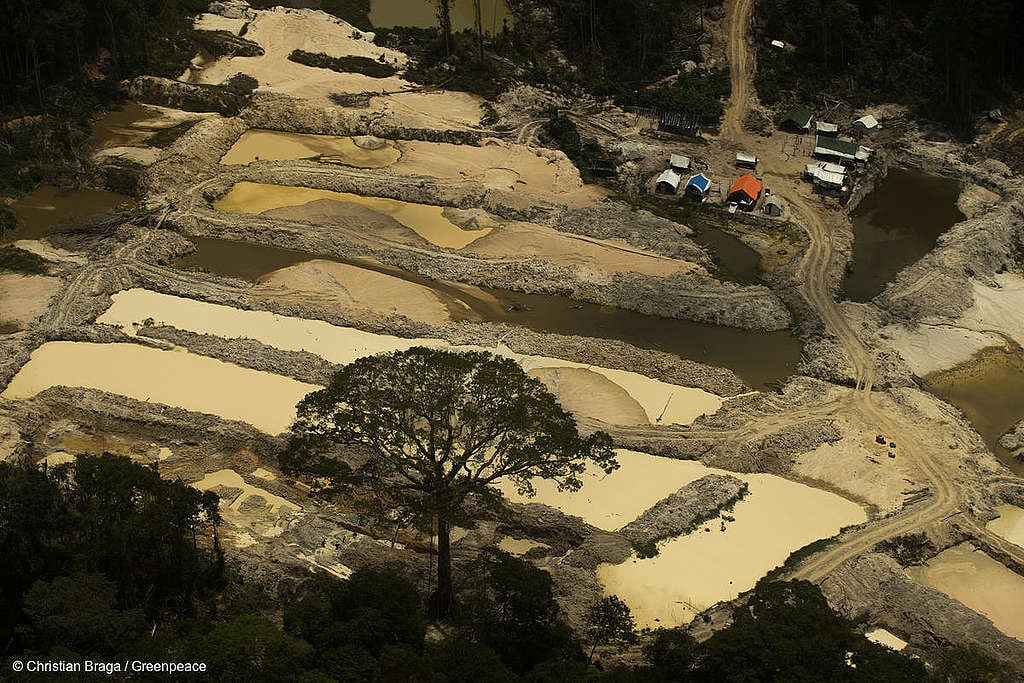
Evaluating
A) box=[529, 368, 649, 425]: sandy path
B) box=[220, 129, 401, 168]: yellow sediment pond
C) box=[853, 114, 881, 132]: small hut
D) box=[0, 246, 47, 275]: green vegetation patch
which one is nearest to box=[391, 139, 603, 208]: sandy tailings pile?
box=[220, 129, 401, 168]: yellow sediment pond

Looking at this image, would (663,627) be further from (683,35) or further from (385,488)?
(683,35)

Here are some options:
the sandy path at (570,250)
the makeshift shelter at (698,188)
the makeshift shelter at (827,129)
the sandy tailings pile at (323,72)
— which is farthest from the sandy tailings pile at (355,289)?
the makeshift shelter at (827,129)

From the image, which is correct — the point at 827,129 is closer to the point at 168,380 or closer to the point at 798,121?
the point at 798,121

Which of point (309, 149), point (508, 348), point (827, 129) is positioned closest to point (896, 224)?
point (827, 129)

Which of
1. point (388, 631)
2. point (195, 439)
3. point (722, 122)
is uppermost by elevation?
point (722, 122)

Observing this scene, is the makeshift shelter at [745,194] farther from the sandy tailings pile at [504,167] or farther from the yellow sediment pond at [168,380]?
the yellow sediment pond at [168,380]

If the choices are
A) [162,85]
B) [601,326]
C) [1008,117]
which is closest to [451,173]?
[601,326]

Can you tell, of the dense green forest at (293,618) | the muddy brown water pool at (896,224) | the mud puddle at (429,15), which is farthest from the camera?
the mud puddle at (429,15)
